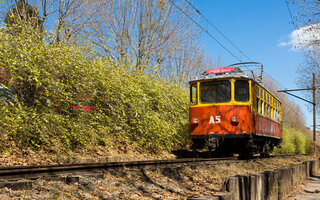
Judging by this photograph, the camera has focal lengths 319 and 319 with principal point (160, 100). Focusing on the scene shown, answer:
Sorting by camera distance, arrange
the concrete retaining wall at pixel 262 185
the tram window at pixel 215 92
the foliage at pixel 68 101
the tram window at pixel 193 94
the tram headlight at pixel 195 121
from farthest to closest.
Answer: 1. the tram window at pixel 193 94
2. the tram headlight at pixel 195 121
3. the tram window at pixel 215 92
4. the foliage at pixel 68 101
5. the concrete retaining wall at pixel 262 185

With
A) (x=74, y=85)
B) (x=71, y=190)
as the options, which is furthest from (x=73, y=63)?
(x=71, y=190)

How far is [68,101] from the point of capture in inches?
371

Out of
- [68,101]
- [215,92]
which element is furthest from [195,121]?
[68,101]

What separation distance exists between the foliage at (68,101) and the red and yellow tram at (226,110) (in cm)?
167

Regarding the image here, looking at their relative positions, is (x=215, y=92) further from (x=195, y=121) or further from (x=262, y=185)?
(x=262, y=185)

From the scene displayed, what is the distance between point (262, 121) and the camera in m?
12.6

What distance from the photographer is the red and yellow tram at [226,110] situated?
1097cm

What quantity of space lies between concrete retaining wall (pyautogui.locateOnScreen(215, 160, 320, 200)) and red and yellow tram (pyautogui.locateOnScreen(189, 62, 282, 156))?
3269 millimetres

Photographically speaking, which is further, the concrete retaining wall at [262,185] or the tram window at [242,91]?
the tram window at [242,91]

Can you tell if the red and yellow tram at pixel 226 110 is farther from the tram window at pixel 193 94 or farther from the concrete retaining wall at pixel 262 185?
the concrete retaining wall at pixel 262 185

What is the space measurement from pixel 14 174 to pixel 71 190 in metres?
1.47

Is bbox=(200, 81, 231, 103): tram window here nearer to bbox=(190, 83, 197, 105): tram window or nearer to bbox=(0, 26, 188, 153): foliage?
bbox=(190, 83, 197, 105): tram window

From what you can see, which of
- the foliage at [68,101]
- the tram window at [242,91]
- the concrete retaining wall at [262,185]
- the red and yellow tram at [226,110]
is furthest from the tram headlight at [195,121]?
the concrete retaining wall at [262,185]

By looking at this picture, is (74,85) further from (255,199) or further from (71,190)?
(255,199)
